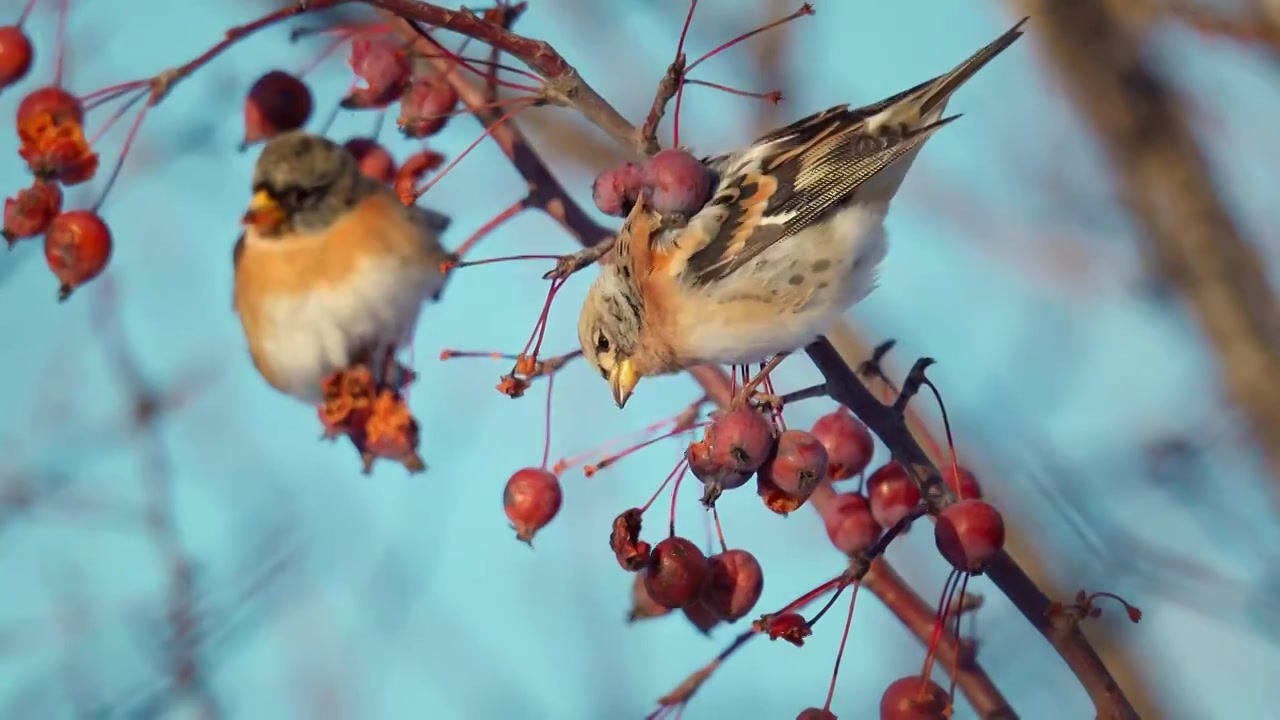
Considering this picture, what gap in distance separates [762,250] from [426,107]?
2.95 feet

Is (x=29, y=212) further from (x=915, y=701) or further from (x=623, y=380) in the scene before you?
(x=915, y=701)

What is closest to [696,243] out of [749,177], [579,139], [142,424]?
[749,177]

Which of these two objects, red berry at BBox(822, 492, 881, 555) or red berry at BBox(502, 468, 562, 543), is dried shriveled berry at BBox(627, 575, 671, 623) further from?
red berry at BBox(822, 492, 881, 555)

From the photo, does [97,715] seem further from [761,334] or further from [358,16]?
[761,334]

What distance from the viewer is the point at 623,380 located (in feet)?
10.6

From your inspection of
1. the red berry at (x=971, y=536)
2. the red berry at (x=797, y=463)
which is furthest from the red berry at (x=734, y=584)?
the red berry at (x=971, y=536)

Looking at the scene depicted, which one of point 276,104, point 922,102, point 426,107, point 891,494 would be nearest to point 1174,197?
point 922,102

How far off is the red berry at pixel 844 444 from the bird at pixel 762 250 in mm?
327

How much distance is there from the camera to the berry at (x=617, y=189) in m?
2.57

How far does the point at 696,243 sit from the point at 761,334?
0.31 metres

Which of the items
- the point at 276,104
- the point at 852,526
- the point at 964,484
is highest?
the point at 276,104

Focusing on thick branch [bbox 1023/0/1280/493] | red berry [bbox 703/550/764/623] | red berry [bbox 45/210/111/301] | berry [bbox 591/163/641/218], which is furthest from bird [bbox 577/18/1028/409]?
thick branch [bbox 1023/0/1280/493]

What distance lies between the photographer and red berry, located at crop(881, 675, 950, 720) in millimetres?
2391

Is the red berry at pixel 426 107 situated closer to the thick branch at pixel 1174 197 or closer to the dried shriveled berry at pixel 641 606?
the dried shriveled berry at pixel 641 606
